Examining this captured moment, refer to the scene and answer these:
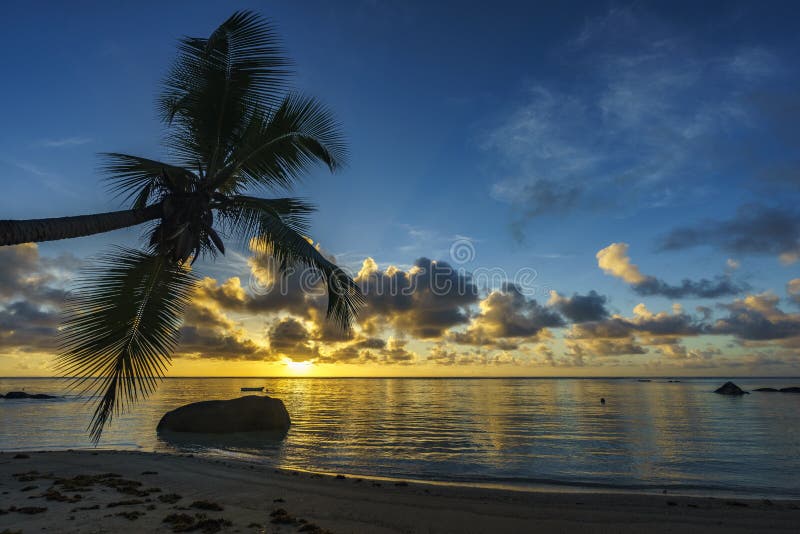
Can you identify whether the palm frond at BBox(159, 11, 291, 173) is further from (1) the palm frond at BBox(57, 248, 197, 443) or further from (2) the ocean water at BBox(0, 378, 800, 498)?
(2) the ocean water at BBox(0, 378, 800, 498)

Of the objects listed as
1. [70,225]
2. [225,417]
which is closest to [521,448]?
[225,417]

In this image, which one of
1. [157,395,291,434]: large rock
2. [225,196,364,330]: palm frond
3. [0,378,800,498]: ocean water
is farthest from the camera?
[157,395,291,434]: large rock

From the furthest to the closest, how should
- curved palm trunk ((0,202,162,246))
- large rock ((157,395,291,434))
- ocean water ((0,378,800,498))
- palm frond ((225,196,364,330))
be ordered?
large rock ((157,395,291,434))
ocean water ((0,378,800,498))
palm frond ((225,196,364,330))
curved palm trunk ((0,202,162,246))

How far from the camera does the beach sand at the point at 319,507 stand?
313 inches

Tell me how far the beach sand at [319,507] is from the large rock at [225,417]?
12400mm

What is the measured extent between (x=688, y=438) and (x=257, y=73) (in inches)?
1121

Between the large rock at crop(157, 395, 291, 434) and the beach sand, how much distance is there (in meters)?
12.4

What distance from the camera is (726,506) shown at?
34.5 ft

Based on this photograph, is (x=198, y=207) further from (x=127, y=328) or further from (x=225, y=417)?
(x=225, y=417)

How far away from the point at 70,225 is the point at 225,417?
73.6 feet

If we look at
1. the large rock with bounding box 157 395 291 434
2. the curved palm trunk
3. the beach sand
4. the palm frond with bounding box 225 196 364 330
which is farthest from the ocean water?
the curved palm trunk

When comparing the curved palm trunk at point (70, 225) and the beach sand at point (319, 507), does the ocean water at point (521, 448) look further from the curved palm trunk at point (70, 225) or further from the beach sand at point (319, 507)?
the curved palm trunk at point (70, 225)

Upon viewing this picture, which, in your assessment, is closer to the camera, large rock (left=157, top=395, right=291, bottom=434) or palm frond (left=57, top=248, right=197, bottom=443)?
palm frond (left=57, top=248, right=197, bottom=443)

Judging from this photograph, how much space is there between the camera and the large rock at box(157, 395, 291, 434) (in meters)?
25.2
